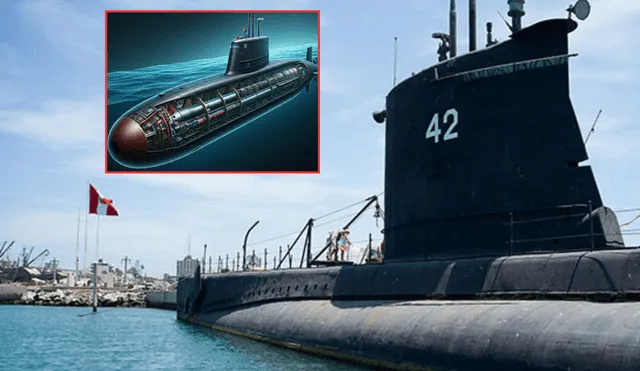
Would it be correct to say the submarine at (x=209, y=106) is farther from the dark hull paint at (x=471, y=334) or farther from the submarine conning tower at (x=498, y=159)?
the submarine conning tower at (x=498, y=159)

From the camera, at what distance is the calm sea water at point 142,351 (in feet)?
47.7

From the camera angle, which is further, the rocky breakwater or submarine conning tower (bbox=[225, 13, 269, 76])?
the rocky breakwater

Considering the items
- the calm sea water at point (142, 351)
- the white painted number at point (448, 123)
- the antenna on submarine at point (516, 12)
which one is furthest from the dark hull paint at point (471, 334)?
the antenna on submarine at point (516, 12)

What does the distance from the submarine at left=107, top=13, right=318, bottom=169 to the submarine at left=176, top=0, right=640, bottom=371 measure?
8.05 m

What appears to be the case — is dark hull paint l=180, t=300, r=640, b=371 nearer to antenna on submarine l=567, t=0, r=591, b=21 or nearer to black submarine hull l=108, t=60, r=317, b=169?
antenna on submarine l=567, t=0, r=591, b=21

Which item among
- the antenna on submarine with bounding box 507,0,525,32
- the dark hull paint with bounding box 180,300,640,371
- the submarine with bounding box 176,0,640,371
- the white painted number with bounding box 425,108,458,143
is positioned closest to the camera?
the dark hull paint with bounding box 180,300,640,371

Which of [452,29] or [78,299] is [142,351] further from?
[78,299]

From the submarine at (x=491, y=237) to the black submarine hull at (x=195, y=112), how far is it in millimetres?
7978

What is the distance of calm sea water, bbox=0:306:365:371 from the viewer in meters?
14.5

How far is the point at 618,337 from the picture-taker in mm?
8016

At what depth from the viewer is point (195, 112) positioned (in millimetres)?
22594

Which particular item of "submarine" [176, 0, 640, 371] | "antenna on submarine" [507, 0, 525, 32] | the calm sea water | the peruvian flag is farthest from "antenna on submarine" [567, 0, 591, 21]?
the peruvian flag

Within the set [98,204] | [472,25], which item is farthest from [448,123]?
[98,204]

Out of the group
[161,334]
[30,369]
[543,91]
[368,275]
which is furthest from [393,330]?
[161,334]
